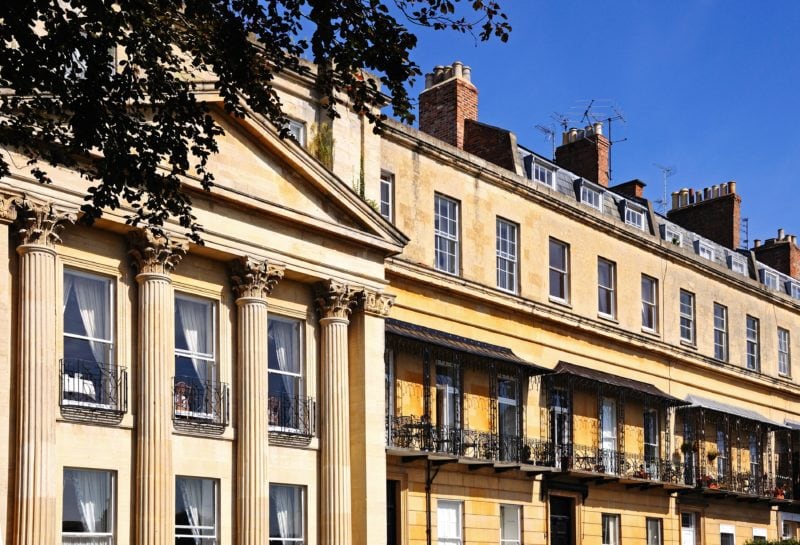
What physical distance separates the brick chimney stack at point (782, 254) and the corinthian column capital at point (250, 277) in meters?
32.9

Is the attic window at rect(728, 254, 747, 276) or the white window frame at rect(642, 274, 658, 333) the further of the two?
the attic window at rect(728, 254, 747, 276)

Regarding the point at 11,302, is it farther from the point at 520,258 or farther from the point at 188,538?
the point at 520,258

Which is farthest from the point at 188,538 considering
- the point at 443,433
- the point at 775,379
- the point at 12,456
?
the point at 775,379

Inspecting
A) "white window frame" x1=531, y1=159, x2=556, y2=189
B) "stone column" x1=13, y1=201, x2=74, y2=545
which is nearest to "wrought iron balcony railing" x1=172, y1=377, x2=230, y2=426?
"stone column" x1=13, y1=201, x2=74, y2=545

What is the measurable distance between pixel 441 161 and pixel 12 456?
1381 cm

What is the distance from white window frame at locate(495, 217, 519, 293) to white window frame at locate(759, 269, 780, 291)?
693 inches

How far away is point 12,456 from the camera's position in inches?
850

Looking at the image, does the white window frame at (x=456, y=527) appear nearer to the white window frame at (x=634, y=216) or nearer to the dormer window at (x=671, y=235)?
the white window frame at (x=634, y=216)

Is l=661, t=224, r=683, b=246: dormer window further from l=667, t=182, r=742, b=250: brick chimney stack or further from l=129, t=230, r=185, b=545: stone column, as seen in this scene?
l=129, t=230, r=185, b=545: stone column

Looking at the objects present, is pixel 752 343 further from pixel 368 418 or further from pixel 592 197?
pixel 368 418

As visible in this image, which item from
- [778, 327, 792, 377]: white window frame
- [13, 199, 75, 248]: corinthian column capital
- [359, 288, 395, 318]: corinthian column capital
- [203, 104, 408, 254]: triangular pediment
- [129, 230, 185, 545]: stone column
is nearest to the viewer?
[13, 199, 75, 248]: corinthian column capital

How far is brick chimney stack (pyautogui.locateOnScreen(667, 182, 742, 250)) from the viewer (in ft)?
165

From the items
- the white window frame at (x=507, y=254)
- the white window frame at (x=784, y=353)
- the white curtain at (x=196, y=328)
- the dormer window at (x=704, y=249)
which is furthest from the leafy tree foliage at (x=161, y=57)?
the white window frame at (x=784, y=353)

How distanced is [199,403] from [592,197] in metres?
18.0
